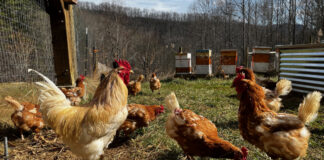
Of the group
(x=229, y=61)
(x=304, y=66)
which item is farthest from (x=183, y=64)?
(x=304, y=66)

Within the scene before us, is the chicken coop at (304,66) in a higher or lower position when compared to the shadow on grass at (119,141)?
higher

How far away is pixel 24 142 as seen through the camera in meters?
3.46

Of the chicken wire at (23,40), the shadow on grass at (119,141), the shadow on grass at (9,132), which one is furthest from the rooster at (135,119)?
the chicken wire at (23,40)

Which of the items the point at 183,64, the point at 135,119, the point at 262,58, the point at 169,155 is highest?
the point at 262,58

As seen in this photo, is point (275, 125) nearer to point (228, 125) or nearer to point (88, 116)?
point (228, 125)

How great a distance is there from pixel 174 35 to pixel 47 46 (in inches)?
1057

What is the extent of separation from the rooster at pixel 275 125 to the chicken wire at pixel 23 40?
458 centimetres

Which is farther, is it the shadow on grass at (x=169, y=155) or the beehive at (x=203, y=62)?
the beehive at (x=203, y=62)

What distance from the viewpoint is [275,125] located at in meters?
2.36

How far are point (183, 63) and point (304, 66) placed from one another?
725 cm

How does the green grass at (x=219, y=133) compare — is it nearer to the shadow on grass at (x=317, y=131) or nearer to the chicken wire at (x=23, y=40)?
the shadow on grass at (x=317, y=131)

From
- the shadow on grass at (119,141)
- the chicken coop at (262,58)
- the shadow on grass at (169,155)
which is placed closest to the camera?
the shadow on grass at (169,155)

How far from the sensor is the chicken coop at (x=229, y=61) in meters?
12.3

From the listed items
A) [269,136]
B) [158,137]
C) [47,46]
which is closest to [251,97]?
[269,136]
